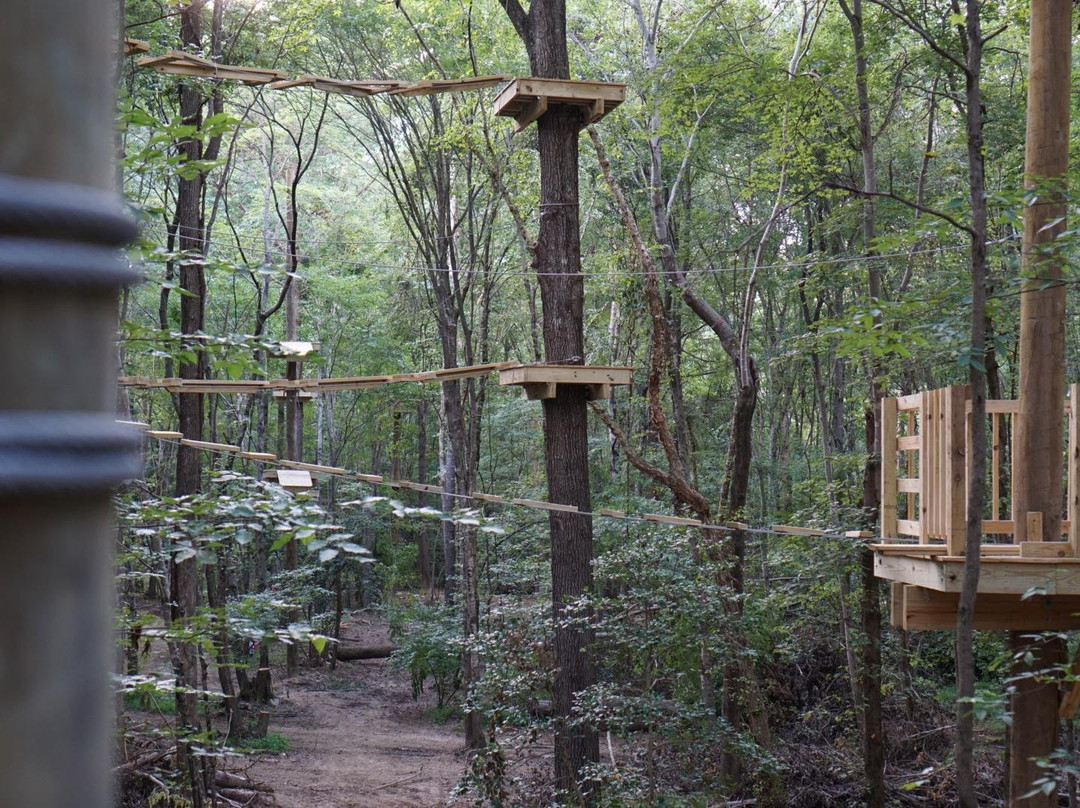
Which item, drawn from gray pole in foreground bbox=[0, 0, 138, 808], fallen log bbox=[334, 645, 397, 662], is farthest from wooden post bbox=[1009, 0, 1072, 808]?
fallen log bbox=[334, 645, 397, 662]

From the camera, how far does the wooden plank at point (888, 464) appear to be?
15.5 feet

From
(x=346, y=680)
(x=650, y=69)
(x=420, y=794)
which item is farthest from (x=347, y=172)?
(x=420, y=794)

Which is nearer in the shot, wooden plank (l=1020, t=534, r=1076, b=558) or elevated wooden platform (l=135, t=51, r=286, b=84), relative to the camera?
wooden plank (l=1020, t=534, r=1076, b=558)

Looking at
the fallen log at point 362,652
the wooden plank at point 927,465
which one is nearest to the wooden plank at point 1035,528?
the wooden plank at point 927,465

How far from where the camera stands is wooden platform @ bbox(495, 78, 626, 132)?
6625 millimetres

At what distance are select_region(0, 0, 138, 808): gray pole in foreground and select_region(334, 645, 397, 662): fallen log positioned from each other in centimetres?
1765

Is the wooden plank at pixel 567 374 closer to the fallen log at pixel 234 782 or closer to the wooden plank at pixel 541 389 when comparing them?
the wooden plank at pixel 541 389

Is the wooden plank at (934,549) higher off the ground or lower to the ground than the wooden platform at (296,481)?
lower

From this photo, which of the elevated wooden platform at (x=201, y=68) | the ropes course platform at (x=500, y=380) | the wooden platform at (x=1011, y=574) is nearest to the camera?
the wooden platform at (x=1011, y=574)

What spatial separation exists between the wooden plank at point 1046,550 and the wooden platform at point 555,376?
2921 millimetres

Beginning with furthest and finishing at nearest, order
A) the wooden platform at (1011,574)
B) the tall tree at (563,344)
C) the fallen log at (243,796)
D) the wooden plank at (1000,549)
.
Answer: the fallen log at (243,796) → the tall tree at (563,344) → the wooden plank at (1000,549) → the wooden platform at (1011,574)

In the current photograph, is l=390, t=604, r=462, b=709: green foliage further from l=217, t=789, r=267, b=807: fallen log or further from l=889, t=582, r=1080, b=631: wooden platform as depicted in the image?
l=889, t=582, r=1080, b=631: wooden platform

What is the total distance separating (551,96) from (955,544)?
4.15 metres

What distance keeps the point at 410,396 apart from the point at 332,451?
2941 mm
